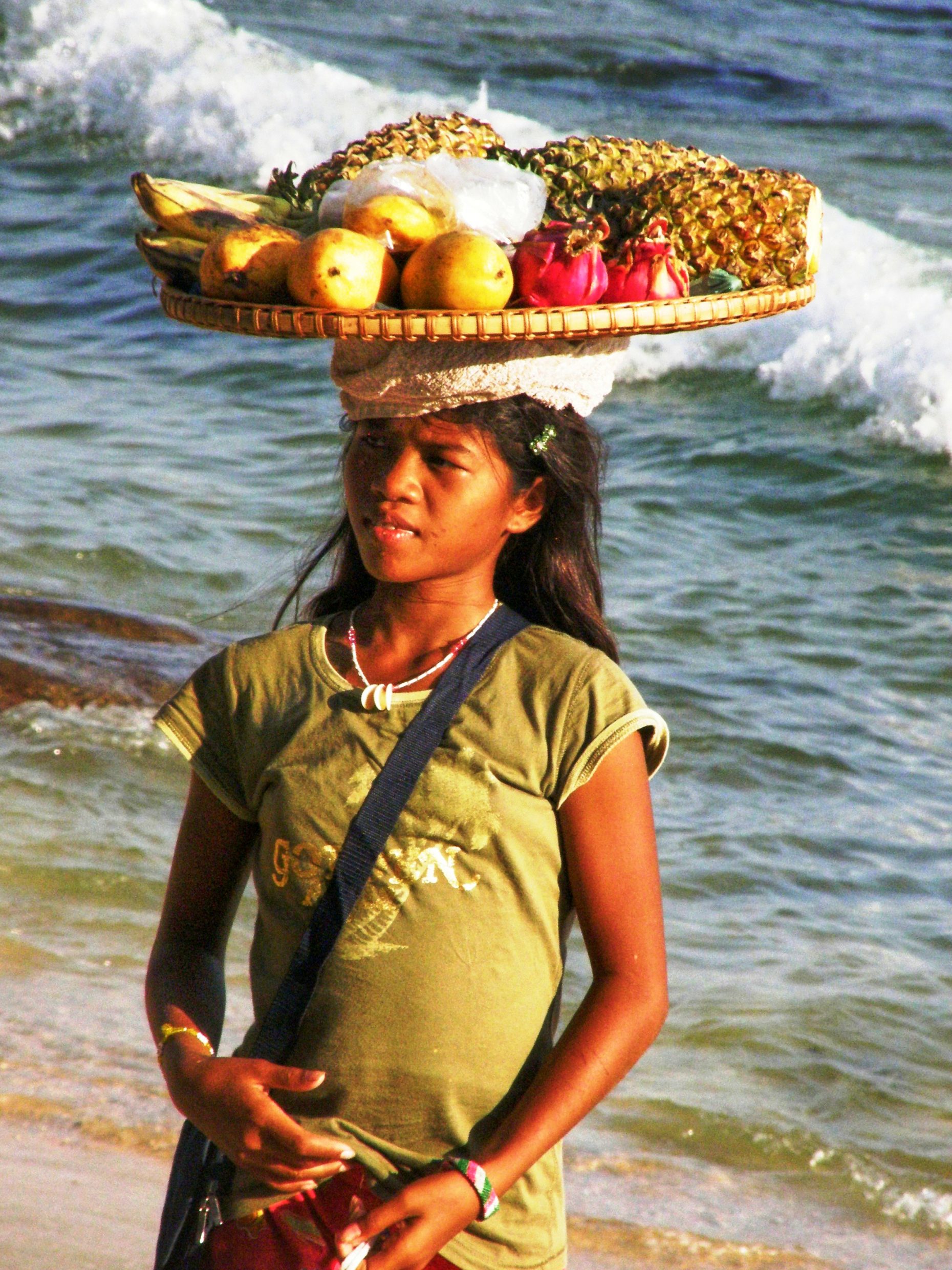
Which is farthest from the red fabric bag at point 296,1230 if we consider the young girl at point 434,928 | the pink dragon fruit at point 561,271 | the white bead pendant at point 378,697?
the pink dragon fruit at point 561,271

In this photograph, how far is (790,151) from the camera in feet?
47.8

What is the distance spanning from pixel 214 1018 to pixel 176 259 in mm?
924

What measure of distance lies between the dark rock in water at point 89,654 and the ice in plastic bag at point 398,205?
3680mm

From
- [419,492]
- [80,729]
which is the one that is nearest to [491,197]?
[419,492]

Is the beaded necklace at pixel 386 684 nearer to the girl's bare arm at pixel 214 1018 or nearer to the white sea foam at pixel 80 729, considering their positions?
the girl's bare arm at pixel 214 1018

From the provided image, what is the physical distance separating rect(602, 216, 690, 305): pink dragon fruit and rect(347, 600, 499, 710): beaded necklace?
0.43 m

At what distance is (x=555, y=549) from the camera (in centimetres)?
209

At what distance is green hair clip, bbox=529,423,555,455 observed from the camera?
1.96 meters

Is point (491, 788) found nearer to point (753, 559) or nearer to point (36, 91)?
point (753, 559)

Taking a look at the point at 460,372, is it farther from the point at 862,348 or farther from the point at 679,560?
the point at 862,348

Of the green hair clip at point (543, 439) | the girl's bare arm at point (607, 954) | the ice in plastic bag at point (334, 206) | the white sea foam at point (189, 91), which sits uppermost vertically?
the ice in plastic bag at point (334, 206)

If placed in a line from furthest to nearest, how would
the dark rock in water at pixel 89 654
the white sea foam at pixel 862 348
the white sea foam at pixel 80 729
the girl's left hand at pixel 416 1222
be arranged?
the white sea foam at pixel 862 348, the dark rock in water at pixel 89 654, the white sea foam at pixel 80 729, the girl's left hand at pixel 416 1222

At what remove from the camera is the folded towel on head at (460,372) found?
1836 millimetres


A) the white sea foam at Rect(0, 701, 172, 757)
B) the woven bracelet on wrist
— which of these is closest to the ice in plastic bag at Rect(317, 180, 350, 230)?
the woven bracelet on wrist
